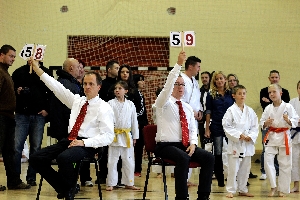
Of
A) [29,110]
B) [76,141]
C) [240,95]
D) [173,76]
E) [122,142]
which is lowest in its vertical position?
[122,142]

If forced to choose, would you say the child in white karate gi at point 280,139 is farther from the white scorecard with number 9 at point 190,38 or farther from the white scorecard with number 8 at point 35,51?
the white scorecard with number 8 at point 35,51

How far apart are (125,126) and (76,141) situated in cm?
217

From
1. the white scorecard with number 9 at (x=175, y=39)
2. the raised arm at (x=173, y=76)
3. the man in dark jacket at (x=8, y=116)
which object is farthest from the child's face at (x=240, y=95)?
the man in dark jacket at (x=8, y=116)

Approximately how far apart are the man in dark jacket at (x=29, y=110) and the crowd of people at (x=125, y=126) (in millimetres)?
15


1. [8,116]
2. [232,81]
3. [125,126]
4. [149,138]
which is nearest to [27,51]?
[8,116]

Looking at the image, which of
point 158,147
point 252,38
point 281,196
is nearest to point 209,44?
point 252,38

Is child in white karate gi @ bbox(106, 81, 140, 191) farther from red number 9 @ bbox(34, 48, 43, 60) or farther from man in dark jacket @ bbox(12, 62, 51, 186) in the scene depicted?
red number 9 @ bbox(34, 48, 43, 60)

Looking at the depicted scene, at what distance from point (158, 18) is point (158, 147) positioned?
6.67 m

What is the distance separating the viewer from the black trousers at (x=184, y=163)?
6184 mm

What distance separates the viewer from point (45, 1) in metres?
12.6

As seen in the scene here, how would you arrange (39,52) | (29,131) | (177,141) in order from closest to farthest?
(177,141)
(39,52)
(29,131)

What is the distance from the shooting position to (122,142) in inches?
315

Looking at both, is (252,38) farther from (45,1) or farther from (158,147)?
(158,147)

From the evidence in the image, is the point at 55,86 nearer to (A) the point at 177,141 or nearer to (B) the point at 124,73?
(A) the point at 177,141
